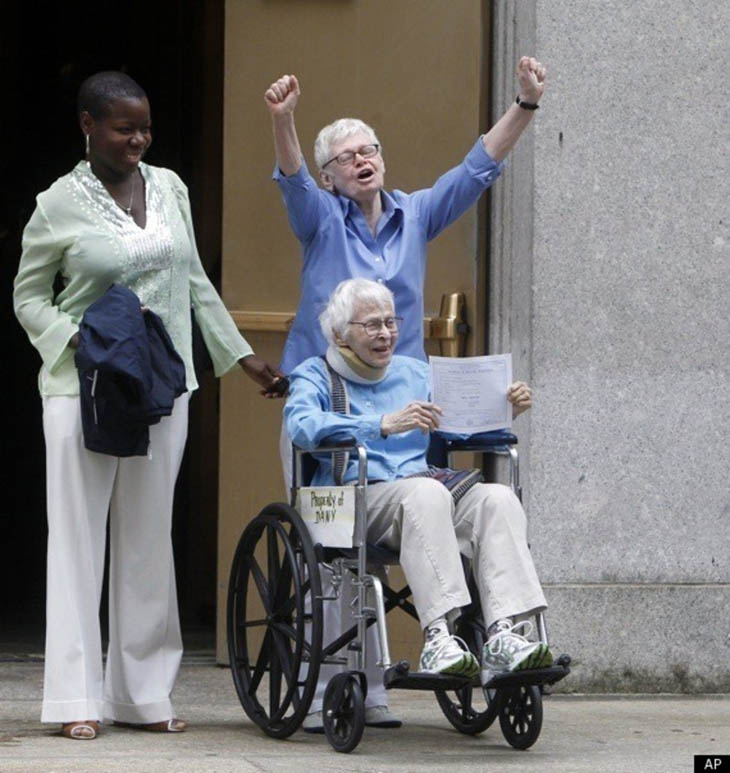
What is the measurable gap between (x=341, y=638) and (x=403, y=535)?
367mm

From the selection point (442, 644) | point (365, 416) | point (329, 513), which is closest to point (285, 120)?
point (365, 416)

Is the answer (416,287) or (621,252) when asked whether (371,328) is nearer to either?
(416,287)

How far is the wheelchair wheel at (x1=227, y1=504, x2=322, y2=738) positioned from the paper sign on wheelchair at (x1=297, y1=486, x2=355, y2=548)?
65 mm

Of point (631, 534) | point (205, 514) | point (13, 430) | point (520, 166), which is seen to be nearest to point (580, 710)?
point (631, 534)

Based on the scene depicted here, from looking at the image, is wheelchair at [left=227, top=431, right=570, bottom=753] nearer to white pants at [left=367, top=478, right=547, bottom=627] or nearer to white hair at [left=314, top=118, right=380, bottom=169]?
white pants at [left=367, top=478, right=547, bottom=627]

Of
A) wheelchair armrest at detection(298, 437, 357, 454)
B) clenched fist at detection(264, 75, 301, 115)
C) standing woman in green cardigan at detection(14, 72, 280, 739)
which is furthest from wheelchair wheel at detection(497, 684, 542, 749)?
clenched fist at detection(264, 75, 301, 115)

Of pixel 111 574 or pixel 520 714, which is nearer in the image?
pixel 520 714

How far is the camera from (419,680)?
5363 millimetres

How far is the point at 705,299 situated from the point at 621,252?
38cm

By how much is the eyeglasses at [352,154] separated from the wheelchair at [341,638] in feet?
3.05

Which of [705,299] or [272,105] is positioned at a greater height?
[272,105]

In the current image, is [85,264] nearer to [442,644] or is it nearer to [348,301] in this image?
[348,301]

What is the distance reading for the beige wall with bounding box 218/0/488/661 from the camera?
23.5ft

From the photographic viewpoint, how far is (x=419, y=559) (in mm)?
5527
